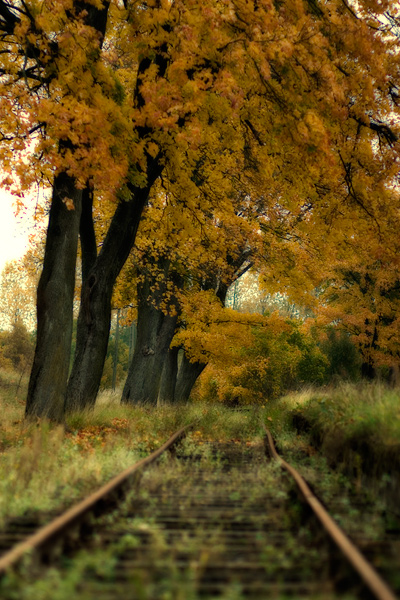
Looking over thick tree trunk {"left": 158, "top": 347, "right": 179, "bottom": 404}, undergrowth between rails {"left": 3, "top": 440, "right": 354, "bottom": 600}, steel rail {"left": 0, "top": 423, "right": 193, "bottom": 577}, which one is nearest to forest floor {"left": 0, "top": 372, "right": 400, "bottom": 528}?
steel rail {"left": 0, "top": 423, "right": 193, "bottom": 577}

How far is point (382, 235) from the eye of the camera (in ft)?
38.8

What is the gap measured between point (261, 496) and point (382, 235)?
25.9ft

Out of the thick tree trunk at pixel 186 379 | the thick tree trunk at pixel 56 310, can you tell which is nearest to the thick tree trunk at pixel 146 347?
the thick tree trunk at pixel 186 379

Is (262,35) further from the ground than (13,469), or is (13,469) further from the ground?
(262,35)

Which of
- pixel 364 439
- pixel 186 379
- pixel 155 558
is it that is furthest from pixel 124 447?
pixel 186 379

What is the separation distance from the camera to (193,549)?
3533 mm

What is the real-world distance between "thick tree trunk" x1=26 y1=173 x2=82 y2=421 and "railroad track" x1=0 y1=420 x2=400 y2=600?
15.6ft

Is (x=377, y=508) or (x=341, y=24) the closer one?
(x=377, y=508)

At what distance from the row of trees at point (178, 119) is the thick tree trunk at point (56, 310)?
3cm

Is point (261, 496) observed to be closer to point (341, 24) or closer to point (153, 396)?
point (341, 24)

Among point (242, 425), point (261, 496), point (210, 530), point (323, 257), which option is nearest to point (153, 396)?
point (242, 425)

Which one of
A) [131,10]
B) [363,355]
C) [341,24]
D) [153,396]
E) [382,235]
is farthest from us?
[363,355]

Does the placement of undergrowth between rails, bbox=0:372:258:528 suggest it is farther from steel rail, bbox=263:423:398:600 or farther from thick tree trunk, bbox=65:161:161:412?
steel rail, bbox=263:423:398:600

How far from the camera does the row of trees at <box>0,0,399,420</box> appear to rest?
8.81 m
